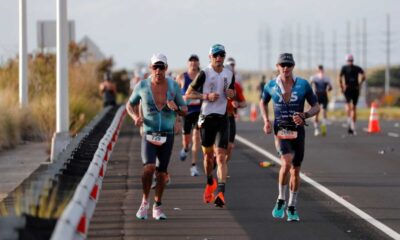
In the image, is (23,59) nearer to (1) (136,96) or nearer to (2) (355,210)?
(1) (136,96)

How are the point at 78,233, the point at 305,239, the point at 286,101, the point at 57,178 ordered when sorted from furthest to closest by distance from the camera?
the point at 286,101
the point at 305,239
the point at 57,178
the point at 78,233

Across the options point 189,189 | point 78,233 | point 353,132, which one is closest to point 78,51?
point 353,132

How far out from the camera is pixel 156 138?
13.4 m

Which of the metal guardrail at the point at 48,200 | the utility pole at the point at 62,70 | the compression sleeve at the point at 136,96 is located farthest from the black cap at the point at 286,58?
the utility pole at the point at 62,70

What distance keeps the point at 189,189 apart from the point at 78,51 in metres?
36.3

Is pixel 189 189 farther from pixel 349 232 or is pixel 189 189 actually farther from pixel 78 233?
pixel 78 233

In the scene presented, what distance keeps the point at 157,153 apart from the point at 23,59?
1718 centimetres

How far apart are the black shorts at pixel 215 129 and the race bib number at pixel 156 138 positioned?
1.78 m

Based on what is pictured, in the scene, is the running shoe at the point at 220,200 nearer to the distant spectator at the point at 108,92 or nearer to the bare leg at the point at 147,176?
the bare leg at the point at 147,176

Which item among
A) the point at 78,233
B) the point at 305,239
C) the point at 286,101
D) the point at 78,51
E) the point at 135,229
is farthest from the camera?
the point at 78,51

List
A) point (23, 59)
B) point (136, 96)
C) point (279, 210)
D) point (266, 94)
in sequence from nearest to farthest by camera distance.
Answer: point (279, 210)
point (136, 96)
point (266, 94)
point (23, 59)

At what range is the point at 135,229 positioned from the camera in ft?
41.3

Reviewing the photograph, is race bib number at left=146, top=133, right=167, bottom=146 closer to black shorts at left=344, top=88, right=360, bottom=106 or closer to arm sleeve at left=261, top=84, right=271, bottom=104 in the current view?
arm sleeve at left=261, top=84, right=271, bottom=104

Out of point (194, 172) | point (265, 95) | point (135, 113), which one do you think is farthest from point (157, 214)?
point (194, 172)
